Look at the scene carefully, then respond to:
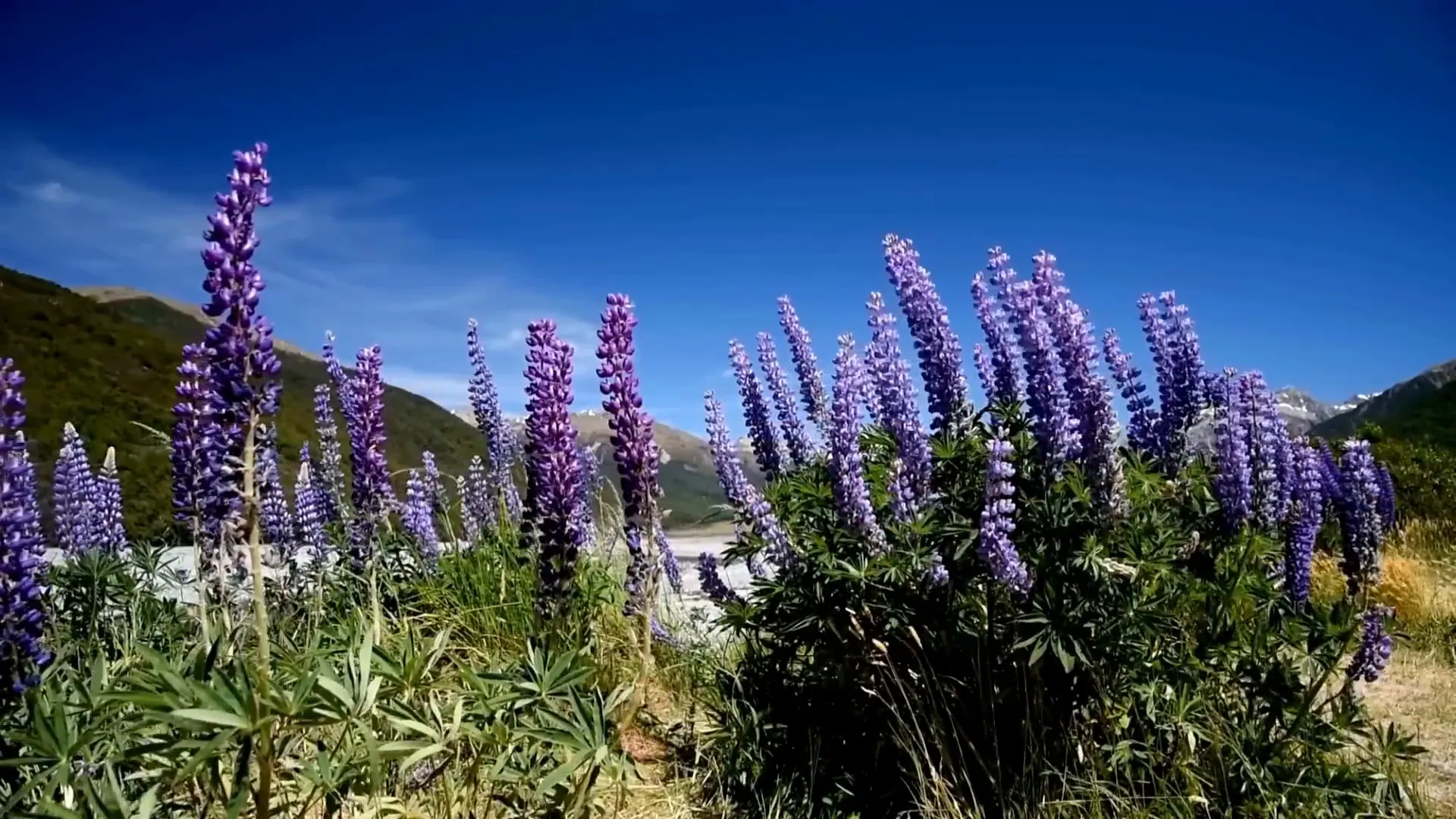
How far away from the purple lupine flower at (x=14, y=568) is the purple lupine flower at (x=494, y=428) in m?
3.28

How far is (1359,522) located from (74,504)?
6927 millimetres

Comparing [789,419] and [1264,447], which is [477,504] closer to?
[789,419]

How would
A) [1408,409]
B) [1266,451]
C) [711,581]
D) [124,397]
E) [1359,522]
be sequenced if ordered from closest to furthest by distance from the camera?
[1266,451] → [711,581] → [1359,522] → [124,397] → [1408,409]

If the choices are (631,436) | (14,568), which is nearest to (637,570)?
(631,436)

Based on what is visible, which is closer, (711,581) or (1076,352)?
(1076,352)

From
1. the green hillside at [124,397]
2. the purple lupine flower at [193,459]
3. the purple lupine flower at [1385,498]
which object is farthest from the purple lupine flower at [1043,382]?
the green hillside at [124,397]

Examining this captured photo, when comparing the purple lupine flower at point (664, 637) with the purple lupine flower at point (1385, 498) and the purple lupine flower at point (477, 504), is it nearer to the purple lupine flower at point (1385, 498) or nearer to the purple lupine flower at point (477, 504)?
the purple lupine flower at point (477, 504)

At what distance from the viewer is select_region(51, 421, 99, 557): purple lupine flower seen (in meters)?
4.79

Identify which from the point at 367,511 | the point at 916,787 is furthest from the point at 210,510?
the point at 916,787

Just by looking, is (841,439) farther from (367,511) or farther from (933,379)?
(367,511)

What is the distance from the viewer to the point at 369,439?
4.02 meters

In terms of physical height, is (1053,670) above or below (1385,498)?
below

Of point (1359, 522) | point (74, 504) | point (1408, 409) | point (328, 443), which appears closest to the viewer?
point (1359, 522)

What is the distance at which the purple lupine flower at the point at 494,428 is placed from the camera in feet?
19.0
